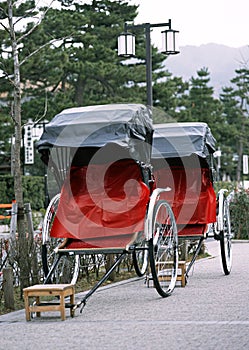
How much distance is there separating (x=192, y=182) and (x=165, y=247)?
2.57 metres

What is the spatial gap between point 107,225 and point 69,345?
3210 millimetres

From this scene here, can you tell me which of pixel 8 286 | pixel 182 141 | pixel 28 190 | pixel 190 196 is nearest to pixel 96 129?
pixel 8 286

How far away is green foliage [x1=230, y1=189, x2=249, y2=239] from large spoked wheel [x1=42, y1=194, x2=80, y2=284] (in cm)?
1133

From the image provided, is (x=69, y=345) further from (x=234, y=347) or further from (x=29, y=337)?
(x=234, y=347)

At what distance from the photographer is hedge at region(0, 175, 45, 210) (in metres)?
41.4

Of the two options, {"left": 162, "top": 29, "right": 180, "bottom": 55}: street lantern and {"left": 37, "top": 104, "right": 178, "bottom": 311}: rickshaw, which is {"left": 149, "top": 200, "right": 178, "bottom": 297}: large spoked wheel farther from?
{"left": 162, "top": 29, "right": 180, "bottom": 55}: street lantern

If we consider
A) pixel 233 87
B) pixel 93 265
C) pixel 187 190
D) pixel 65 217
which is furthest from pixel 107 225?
pixel 233 87

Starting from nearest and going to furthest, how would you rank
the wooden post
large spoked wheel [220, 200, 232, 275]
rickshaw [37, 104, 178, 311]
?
the wooden post
rickshaw [37, 104, 178, 311]
large spoked wheel [220, 200, 232, 275]

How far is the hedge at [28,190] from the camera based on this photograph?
1629 inches

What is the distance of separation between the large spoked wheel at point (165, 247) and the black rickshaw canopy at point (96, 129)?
91 cm

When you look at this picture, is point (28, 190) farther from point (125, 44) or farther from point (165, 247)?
point (165, 247)

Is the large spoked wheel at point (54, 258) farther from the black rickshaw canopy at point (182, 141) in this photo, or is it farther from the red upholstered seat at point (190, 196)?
the black rickshaw canopy at point (182, 141)

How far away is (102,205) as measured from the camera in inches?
425

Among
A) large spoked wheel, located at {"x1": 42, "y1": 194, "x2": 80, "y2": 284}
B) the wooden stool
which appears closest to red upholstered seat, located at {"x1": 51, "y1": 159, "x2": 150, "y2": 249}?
large spoked wheel, located at {"x1": 42, "y1": 194, "x2": 80, "y2": 284}
